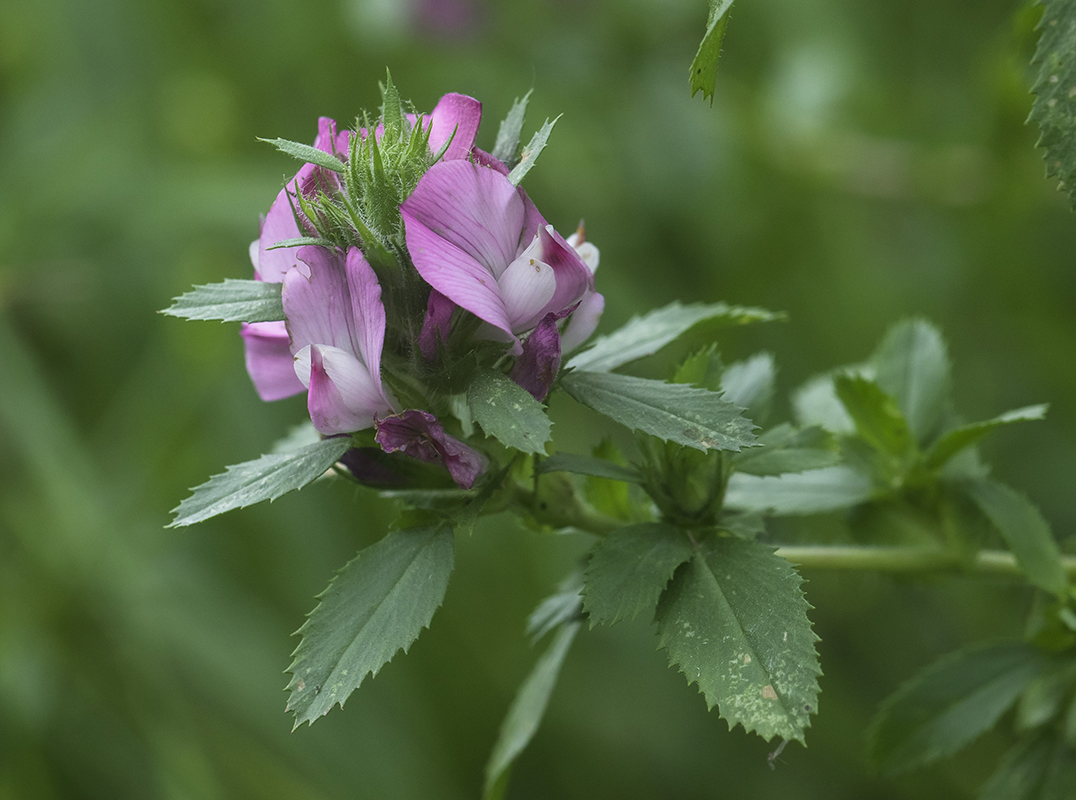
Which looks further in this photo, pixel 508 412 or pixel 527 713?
pixel 527 713

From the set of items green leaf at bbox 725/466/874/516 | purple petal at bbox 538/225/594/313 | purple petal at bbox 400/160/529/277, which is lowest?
green leaf at bbox 725/466/874/516

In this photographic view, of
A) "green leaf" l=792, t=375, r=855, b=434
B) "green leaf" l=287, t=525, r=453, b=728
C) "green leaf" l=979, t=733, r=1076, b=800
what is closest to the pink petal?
"green leaf" l=287, t=525, r=453, b=728

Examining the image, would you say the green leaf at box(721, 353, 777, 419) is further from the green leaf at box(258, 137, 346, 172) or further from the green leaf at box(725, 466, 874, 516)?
the green leaf at box(258, 137, 346, 172)

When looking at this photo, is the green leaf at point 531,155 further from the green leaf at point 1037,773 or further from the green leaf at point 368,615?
the green leaf at point 1037,773

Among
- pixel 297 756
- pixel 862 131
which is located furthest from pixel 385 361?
pixel 862 131

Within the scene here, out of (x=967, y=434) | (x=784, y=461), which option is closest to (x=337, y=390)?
(x=784, y=461)

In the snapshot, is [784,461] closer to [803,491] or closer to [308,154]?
[803,491]
